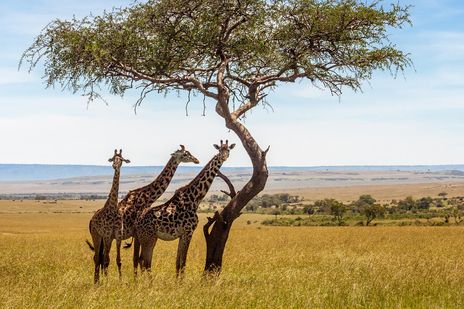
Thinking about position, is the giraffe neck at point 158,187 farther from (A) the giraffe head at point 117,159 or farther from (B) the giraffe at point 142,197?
(A) the giraffe head at point 117,159

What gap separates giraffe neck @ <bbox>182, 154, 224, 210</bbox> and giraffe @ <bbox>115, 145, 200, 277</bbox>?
1.18 ft

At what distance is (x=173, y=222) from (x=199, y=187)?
3.43ft

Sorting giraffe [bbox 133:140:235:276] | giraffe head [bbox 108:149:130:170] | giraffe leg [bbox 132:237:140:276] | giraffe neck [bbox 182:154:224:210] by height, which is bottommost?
giraffe leg [bbox 132:237:140:276]

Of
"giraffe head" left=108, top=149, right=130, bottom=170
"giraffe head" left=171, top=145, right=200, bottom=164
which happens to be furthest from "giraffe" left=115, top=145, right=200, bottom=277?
"giraffe head" left=108, top=149, right=130, bottom=170

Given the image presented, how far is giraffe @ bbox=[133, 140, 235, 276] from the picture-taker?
14156 millimetres

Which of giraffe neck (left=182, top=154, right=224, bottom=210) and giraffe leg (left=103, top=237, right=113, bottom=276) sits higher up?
giraffe neck (left=182, top=154, right=224, bottom=210)

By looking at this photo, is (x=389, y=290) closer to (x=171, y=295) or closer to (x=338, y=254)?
(x=171, y=295)

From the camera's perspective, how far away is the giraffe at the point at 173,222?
46.4 ft

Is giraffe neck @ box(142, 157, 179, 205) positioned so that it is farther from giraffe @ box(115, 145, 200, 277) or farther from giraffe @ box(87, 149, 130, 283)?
giraffe @ box(87, 149, 130, 283)

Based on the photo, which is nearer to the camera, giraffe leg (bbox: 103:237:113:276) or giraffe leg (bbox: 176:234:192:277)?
giraffe leg (bbox: 103:237:113:276)

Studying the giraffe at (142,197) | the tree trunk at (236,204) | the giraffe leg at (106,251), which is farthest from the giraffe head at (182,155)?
the giraffe leg at (106,251)

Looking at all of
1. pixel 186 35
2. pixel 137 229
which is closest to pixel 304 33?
pixel 186 35

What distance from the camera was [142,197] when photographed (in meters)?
15.0

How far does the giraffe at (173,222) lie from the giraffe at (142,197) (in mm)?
347
